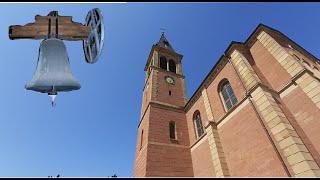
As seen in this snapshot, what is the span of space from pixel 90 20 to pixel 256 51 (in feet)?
38.9

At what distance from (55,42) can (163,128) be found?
44.4 ft

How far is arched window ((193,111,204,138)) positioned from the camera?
15.6 meters

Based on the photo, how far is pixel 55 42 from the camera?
3234 mm

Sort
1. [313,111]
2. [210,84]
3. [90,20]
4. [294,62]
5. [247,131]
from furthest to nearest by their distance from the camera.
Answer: [210,84] → [247,131] → [294,62] → [313,111] → [90,20]

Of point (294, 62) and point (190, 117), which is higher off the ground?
point (190, 117)

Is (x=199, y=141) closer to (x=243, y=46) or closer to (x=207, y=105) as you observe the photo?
(x=207, y=105)

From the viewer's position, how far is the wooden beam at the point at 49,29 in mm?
2938

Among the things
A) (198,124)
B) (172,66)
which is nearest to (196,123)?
(198,124)

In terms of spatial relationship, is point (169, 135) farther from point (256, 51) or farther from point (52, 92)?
point (52, 92)

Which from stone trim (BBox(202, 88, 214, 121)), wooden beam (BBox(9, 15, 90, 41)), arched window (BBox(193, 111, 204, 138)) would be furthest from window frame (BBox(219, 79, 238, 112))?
wooden beam (BBox(9, 15, 90, 41))

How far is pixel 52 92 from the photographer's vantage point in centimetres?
296

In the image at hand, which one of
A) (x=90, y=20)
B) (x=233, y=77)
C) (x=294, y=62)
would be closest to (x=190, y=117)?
(x=233, y=77)

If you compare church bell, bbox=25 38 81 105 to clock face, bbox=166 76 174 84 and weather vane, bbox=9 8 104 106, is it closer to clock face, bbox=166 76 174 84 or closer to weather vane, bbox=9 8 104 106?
weather vane, bbox=9 8 104 106

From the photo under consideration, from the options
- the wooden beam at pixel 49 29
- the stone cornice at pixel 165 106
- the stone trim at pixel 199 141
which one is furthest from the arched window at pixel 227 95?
the wooden beam at pixel 49 29
